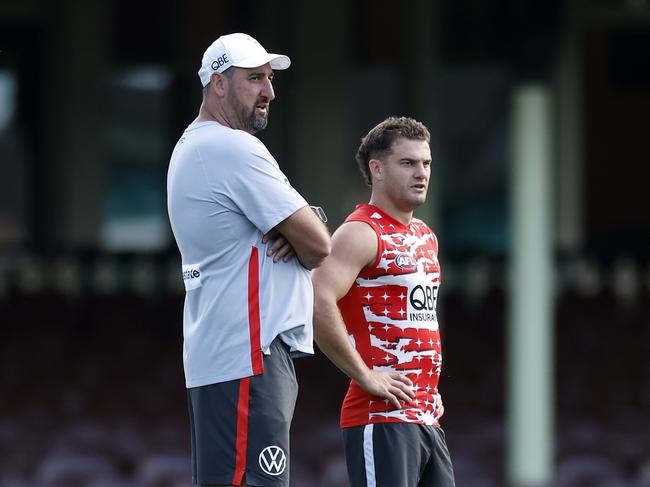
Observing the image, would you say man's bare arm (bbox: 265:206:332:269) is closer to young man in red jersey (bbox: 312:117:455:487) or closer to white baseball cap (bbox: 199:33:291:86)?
young man in red jersey (bbox: 312:117:455:487)

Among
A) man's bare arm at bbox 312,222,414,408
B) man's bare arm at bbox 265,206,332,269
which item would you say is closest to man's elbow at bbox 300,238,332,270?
man's bare arm at bbox 265,206,332,269

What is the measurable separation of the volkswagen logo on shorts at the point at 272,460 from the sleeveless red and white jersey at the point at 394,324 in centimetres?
38

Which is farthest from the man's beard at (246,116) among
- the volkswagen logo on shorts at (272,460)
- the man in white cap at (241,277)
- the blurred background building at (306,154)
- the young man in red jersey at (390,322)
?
the blurred background building at (306,154)

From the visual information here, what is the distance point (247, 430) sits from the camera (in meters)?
3.03

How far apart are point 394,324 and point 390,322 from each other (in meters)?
0.01

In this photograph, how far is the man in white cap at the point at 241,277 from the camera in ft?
9.98

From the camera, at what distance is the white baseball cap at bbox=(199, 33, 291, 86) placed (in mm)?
3092

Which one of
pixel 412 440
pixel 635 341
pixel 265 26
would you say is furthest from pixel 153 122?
pixel 412 440

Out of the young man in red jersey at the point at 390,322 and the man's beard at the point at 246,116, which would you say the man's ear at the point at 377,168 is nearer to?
the young man in red jersey at the point at 390,322

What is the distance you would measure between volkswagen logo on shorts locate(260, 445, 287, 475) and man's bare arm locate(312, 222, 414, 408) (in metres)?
0.31

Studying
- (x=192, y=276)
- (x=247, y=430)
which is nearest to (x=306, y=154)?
(x=192, y=276)

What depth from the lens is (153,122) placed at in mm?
17500

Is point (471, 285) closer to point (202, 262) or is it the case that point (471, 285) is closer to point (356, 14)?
point (356, 14)

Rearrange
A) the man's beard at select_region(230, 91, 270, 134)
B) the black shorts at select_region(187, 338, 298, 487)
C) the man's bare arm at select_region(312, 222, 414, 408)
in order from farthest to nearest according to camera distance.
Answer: the man's bare arm at select_region(312, 222, 414, 408) → the man's beard at select_region(230, 91, 270, 134) → the black shorts at select_region(187, 338, 298, 487)
